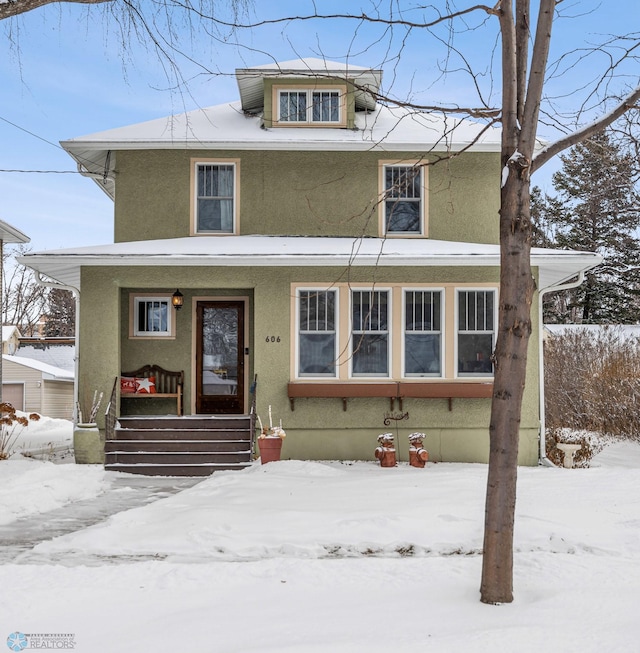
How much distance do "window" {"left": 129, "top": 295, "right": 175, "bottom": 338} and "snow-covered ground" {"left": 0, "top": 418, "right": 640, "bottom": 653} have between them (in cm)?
388

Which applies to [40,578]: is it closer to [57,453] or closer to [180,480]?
[180,480]

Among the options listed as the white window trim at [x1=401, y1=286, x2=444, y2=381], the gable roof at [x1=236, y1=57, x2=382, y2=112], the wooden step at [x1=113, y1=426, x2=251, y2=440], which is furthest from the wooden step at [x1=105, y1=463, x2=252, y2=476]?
the gable roof at [x1=236, y1=57, x2=382, y2=112]

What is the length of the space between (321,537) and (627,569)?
2605 mm

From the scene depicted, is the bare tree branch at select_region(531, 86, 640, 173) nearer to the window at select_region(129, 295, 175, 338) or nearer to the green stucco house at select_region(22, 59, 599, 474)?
the green stucco house at select_region(22, 59, 599, 474)

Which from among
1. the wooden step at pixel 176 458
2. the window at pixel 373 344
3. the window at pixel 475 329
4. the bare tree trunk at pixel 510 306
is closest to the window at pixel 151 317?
the wooden step at pixel 176 458

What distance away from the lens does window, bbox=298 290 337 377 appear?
1158cm

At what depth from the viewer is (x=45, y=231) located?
4234cm

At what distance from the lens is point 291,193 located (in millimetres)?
12828

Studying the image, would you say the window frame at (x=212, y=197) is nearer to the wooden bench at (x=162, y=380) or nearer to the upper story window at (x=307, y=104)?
the upper story window at (x=307, y=104)

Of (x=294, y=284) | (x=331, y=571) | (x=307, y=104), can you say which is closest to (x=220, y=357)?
(x=294, y=284)

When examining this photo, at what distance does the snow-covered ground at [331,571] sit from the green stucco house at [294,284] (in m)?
2.34

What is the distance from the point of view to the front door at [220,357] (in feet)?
41.8

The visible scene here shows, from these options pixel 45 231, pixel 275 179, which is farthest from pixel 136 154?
pixel 45 231

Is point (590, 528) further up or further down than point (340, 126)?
further down
